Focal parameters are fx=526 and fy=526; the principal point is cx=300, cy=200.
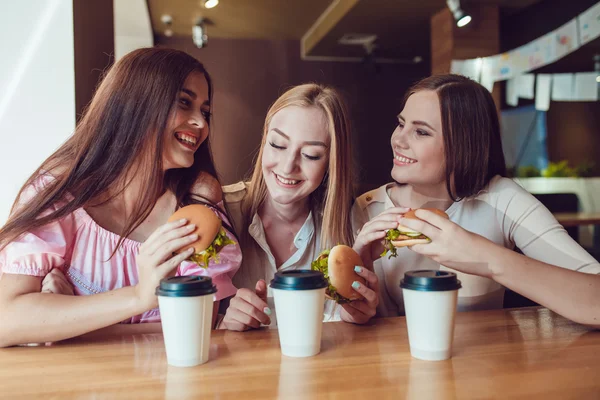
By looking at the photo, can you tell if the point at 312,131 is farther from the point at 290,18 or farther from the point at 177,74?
the point at 290,18

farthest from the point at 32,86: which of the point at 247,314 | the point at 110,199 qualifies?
the point at 247,314

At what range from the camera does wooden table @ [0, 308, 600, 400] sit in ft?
3.11

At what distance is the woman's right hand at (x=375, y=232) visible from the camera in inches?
54.1

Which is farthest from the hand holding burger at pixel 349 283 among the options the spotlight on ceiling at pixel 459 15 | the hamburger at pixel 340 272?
the spotlight on ceiling at pixel 459 15

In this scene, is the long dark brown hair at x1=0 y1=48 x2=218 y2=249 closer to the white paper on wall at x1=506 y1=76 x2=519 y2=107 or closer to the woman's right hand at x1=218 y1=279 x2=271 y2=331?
the woman's right hand at x1=218 y1=279 x2=271 y2=331

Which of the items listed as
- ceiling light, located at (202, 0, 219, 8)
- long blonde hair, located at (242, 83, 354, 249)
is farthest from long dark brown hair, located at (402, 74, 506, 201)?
ceiling light, located at (202, 0, 219, 8)

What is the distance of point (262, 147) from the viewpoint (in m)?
1.95

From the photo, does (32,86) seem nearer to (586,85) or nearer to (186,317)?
(186,317)

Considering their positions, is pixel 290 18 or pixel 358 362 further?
pixel 290 18

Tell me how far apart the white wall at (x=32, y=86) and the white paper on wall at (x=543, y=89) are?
581 centimetres

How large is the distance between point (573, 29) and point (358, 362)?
5.20 metres

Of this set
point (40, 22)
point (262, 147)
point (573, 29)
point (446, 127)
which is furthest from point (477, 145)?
point (573, 29)

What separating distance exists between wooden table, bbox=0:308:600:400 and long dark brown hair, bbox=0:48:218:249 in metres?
0.44

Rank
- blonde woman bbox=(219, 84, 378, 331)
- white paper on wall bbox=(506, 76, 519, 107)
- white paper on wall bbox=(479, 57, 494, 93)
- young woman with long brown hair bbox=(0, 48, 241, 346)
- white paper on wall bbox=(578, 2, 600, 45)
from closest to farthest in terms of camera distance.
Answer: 1. young woman with long brown hair bbox=(0, 48, 241, 346)
2. blonde woman bbox=(219, 84, 378, 331)
3. white paper on wall bbox=(578, 2, 600, 45)
4. white paper on wall bbox=(479, 57, 494, 93)
5. white paper on wall bbox=(506, 76, 519, 107)
